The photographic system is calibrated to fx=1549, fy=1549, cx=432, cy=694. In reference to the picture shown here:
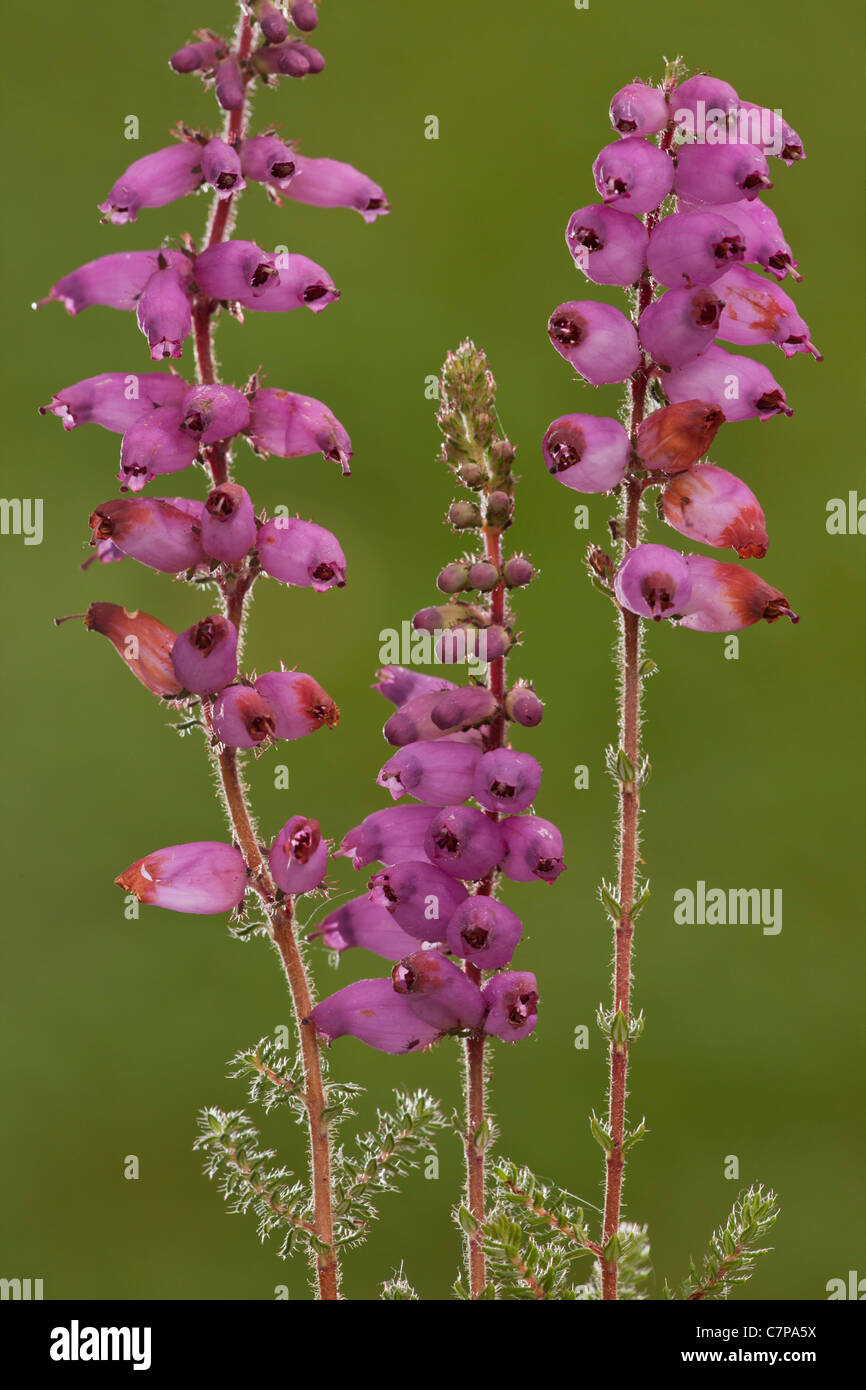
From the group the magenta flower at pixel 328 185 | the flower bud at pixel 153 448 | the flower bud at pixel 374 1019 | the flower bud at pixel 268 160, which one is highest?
the magenta flower at pixel 328 185

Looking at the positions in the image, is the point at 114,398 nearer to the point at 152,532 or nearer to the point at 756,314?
the point at 152,532

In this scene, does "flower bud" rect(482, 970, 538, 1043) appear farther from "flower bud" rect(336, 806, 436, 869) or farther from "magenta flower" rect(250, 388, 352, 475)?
"magenta flower" rect(250, 388, 352, 475)

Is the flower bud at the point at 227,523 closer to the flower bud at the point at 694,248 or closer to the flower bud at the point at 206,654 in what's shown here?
the flower bud at the point at 206,654

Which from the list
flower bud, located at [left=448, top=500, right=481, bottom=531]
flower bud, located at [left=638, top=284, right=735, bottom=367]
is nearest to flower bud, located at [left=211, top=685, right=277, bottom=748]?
flower bud, located at [left=448, top=500, right=481, bottom=531]

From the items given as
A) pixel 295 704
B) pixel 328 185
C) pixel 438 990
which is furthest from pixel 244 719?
pixel 328 185

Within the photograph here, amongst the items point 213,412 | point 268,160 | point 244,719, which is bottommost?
point 244,719

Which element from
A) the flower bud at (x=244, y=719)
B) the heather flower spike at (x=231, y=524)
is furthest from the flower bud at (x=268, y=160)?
the flower bud at (x=244, y=719)

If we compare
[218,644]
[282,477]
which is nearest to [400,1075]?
[282,477]

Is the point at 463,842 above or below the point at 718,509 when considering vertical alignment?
below
